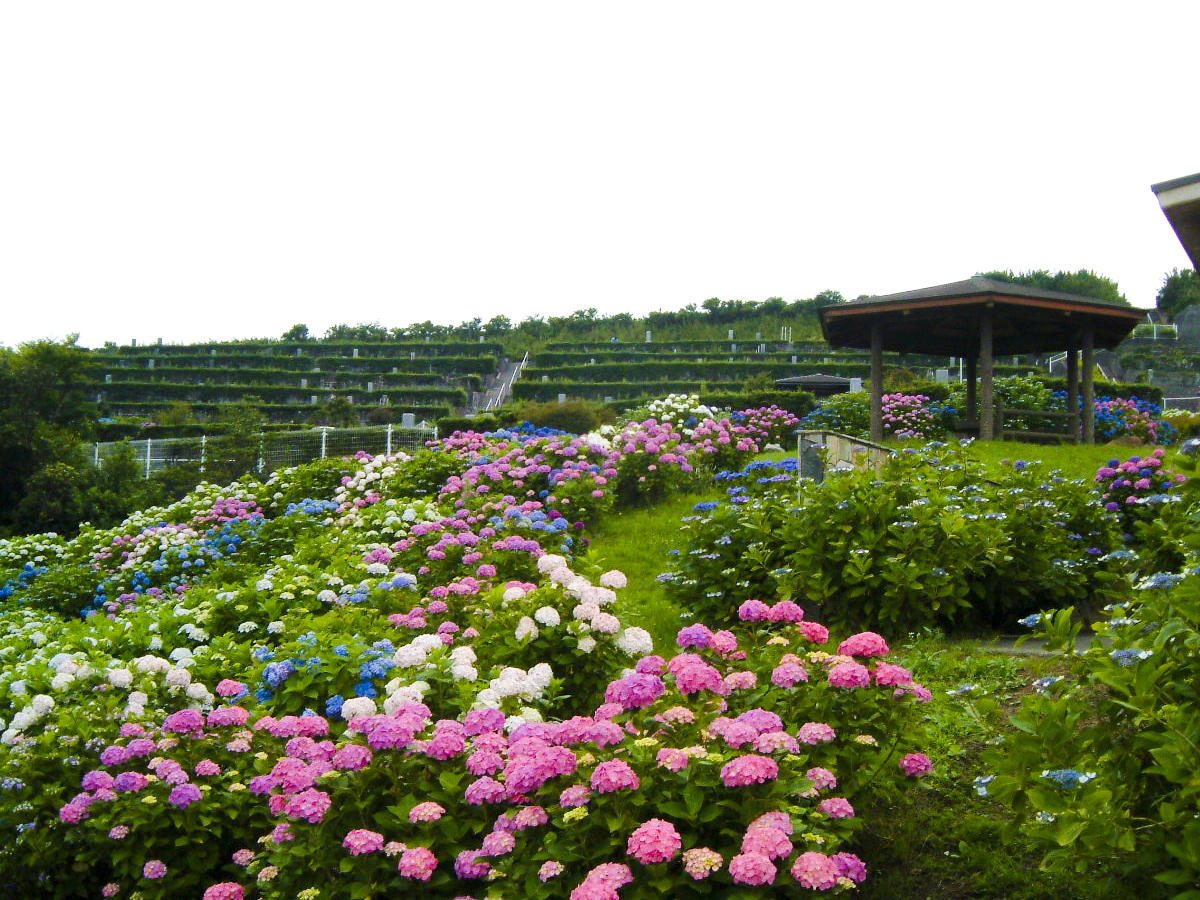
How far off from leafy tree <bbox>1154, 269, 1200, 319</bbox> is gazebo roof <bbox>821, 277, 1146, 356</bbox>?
104ft

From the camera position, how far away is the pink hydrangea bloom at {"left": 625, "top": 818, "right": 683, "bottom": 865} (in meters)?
2.36

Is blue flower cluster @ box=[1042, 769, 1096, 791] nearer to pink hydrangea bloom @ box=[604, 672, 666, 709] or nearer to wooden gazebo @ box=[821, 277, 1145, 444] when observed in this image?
pink hydrangea bloom @ box=[604, 672, 666, 709]

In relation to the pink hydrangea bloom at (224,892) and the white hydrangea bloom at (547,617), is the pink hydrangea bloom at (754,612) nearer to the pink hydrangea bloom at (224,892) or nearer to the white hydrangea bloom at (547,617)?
the white hydrangea bloom at (547,617)

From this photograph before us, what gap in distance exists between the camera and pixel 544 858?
258cm

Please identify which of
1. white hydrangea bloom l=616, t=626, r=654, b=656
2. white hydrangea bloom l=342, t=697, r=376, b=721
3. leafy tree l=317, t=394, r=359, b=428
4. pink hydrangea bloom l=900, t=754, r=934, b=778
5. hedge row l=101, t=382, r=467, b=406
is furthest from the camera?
hedge row l=101, t=382, r=467, b=406

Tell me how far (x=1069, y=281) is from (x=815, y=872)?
47861mm

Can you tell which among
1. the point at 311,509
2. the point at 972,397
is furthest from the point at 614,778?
the point at 972,397

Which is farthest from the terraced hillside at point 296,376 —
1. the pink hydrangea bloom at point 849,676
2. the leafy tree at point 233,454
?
the pink hydrangea bloom at point 849,676

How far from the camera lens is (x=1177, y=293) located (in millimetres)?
42125

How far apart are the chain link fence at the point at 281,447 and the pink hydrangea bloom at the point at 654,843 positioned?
57.0ft

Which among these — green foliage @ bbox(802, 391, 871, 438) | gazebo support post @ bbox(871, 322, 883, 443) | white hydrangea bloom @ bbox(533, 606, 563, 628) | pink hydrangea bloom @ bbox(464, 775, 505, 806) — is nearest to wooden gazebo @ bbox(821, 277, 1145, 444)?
gazebo support post @ bbox(871, 322, 883, 443)

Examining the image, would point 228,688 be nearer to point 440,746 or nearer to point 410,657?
point 410,657

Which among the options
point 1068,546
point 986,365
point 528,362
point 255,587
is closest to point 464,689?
point 255,587

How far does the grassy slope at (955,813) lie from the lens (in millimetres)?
2982
